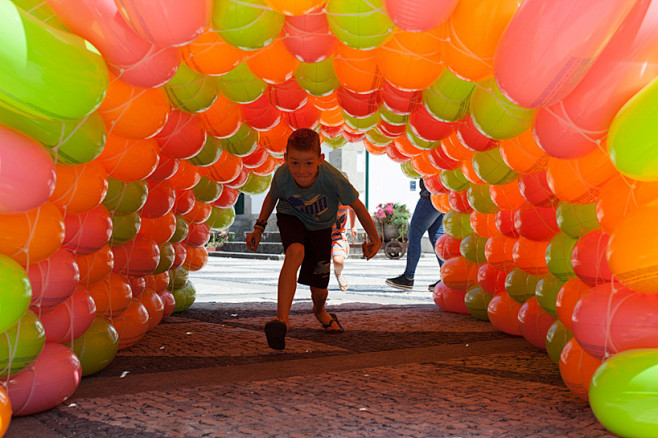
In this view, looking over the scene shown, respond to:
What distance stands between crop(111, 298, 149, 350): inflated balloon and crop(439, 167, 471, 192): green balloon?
2233 millimetres

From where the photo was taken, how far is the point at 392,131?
407cm

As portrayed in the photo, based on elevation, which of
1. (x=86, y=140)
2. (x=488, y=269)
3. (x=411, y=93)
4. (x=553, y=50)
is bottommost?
(x=488, y=269)

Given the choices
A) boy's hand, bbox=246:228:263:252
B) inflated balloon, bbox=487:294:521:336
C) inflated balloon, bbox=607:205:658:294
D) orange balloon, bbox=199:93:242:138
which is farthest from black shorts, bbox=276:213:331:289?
inflated balloon, bbox=607:205:658:294

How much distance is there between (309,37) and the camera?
97.0 inches

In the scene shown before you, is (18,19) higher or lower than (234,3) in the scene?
lower

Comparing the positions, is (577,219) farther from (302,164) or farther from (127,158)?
(127,158)

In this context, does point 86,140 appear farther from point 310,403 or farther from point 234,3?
point 310,403

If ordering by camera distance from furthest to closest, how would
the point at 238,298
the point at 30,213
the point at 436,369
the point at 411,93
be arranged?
1. the point at 238,298
2. the point at 411,93
3. the point at 436,369
4. the point at 30,213

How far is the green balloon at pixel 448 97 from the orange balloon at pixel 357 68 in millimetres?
268

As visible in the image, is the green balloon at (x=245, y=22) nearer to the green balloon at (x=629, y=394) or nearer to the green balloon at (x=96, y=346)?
the green balloon at (x=96, y=346)


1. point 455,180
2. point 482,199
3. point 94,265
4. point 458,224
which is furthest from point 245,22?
point 458,224

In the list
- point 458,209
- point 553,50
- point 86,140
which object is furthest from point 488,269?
point 86,140

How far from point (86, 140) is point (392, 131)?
2.34 m

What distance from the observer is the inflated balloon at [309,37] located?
241 centimetres
